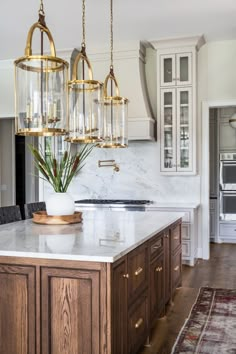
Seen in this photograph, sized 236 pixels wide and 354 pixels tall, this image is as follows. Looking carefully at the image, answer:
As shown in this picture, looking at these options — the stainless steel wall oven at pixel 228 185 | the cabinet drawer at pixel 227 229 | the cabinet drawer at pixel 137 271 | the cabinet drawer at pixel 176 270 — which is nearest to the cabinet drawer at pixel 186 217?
the cabinet drawer at pixel 176 270

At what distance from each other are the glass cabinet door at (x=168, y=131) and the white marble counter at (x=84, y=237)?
6.89ft

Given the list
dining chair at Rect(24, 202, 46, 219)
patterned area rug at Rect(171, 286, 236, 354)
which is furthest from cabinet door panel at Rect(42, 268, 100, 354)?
dining chair at Rect(24, 202, 46, 219)

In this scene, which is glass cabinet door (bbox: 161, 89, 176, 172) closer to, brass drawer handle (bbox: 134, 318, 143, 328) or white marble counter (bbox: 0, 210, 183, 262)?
white marble counter (bbox: 0, 210, 183, 262)

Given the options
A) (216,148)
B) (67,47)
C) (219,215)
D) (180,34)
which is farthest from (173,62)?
(219,215)

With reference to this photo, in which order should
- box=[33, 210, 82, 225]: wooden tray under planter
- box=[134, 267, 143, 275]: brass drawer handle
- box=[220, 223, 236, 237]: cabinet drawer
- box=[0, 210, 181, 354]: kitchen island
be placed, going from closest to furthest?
1. box=[0, 210, 181, 354]: kitchen island
2. box=[134, 267, 143, 275]: brass drawer handle
3. box=[33, 210, 82, 225]: wooden tray under planter
4. box=[220, 223, 236, 237]: cabinet drawer

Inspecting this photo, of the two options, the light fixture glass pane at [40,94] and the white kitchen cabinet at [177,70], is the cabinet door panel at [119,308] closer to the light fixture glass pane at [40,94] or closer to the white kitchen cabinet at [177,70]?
the light fixture glass pane at [40,94]

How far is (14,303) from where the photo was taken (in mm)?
2201

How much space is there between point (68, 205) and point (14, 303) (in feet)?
3.94

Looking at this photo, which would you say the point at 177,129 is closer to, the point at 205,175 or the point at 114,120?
the point at 205,175

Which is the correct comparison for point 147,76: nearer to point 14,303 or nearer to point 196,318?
point 196,318

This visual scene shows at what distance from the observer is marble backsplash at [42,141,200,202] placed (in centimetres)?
589

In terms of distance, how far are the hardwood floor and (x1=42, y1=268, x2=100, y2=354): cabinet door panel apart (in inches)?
36.6

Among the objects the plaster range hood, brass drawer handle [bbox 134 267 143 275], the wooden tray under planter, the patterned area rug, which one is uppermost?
the plaster range hood

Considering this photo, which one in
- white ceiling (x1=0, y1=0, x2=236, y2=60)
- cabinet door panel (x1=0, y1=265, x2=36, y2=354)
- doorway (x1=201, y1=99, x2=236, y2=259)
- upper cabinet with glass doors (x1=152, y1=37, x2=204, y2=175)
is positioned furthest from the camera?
doorway (x1=201, y1=99, x2=236, y2=259)
